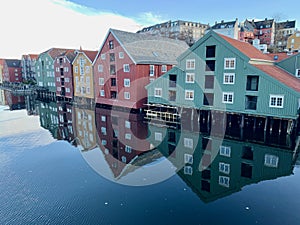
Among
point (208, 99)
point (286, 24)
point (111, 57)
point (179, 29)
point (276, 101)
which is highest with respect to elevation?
point (179, 29)

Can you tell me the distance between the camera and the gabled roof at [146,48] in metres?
31.4

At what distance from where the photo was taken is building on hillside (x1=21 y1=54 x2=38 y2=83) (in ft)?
257

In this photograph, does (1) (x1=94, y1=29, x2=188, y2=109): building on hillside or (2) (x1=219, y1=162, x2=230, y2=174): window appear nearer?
(2) (x1=219, y1=162, x2=230, y2=174): window

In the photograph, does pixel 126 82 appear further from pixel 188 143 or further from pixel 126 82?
pixel 188 143

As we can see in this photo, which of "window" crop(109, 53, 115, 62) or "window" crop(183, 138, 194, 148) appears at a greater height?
"window" crop(109, 53, 115, 62)

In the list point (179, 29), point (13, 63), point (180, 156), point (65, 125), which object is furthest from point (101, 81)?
point (13, 63)

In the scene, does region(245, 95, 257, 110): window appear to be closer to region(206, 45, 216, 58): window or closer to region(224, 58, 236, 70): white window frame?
region(224, 58, 236, 70): white window frame

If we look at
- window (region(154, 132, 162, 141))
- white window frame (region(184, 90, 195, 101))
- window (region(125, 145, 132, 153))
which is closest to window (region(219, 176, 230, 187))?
window (region(125, 145, 132, 153))

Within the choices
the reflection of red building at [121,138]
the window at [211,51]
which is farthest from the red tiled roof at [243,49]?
the reflection of red building at [121,138]

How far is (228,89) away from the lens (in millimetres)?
22047

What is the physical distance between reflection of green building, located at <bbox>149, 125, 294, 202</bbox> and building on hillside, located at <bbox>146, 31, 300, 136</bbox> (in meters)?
3.98

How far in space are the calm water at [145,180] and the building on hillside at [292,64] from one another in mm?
13349

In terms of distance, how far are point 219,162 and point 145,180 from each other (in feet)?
17.8

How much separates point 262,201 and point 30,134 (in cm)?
2266
